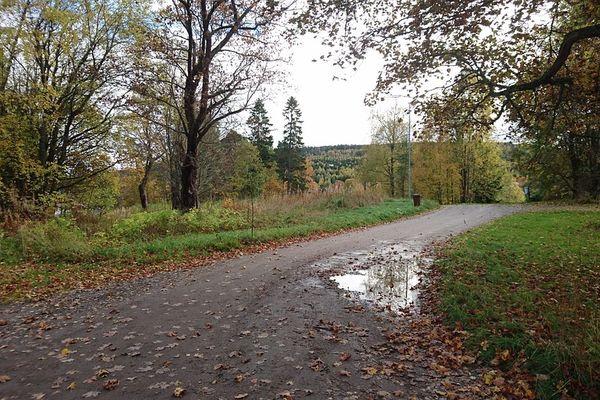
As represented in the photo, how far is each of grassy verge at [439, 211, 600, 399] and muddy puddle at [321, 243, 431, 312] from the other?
27.0 inches

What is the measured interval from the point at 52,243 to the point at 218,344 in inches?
324

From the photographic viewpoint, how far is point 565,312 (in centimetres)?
515

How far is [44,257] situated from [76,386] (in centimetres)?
790

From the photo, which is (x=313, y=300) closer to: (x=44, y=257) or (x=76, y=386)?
(x=76, y=386)

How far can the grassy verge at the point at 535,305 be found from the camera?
3918 mm

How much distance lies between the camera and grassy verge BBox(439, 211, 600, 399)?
3.92 meters

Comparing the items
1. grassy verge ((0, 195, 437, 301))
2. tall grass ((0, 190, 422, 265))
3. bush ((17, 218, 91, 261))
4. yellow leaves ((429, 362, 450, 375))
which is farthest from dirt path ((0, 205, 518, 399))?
tall grass ((0, 190, 422, 265))

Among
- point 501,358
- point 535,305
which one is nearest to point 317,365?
point 501,358

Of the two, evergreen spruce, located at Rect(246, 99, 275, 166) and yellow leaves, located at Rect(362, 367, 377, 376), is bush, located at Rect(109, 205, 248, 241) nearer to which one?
yellow leaves, located at Rect(362, 367, 377, 376)

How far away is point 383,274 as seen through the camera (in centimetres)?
889

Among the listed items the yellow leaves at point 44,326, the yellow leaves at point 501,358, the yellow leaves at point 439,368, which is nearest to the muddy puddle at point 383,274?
the yellow leaves at point 439,368

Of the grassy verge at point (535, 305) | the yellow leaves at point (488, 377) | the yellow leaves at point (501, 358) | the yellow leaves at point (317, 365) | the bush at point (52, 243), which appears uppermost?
the bush at point (52, 243)

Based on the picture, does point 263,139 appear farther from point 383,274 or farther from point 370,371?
point 370,371

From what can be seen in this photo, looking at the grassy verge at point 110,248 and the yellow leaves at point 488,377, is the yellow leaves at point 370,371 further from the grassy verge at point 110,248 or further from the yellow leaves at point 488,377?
the grassy verge at point 110,248
